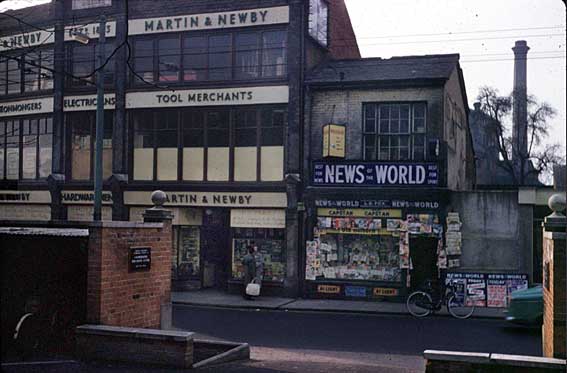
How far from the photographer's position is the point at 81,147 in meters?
26.7

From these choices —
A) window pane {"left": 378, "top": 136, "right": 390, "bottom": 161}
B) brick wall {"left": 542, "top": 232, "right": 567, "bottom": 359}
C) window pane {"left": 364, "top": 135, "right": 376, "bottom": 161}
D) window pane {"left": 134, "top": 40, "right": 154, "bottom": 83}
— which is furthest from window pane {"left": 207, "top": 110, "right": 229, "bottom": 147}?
brick wall {"left": 542, "top": 232, "right": 567, "bottom": 359}

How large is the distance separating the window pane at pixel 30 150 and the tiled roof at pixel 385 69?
39.0ft

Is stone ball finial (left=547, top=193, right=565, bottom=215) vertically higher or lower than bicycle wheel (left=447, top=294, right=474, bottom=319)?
higher

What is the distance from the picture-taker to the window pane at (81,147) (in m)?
26.6

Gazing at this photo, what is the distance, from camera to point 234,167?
2412 centimetres

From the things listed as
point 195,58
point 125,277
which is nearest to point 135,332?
point 125,277

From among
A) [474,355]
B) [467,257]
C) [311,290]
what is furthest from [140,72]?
[474,355]

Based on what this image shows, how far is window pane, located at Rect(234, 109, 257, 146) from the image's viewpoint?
78.7ft

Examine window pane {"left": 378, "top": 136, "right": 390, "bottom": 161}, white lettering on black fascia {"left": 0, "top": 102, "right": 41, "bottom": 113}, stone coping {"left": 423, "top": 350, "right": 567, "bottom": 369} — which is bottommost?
stone coping {"left": 423, "top": 350, "right": 567, "bottom": 369}

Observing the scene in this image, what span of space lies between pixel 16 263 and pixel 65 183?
1583 cm

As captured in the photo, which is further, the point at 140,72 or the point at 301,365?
the point at 140,72

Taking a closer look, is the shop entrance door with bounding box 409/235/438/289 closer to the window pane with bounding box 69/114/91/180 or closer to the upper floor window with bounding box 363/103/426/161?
the upper floor window with bounding box 363/103/426/161

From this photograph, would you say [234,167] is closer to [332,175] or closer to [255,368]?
[332,175]

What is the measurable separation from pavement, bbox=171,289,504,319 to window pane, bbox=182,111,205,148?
209 inches
